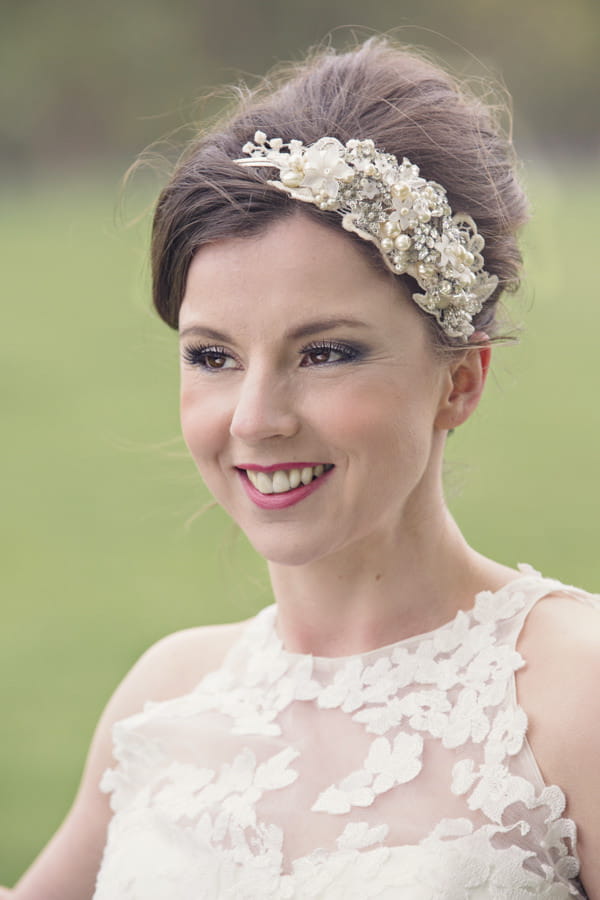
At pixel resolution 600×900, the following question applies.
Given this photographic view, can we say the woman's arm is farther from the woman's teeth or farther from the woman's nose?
the woman's nose

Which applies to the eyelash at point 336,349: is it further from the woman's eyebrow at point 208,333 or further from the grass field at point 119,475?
the grass field at point 119,475

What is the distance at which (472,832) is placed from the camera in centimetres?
240

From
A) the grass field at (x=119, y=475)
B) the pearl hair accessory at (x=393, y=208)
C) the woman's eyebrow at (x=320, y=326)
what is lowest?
the grass field at (x=119, y=475)

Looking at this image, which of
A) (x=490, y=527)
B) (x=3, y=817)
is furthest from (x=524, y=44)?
(x=3, y=817)

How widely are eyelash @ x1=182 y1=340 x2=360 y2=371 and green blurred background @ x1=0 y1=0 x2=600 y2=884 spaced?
513mm

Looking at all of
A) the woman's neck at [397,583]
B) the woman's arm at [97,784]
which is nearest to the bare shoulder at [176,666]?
the woman's arm at [97,784]

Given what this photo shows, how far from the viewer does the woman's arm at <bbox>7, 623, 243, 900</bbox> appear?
10.0 feet

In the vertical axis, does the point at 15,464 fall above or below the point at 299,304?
below

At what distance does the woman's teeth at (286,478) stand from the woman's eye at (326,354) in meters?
0.20

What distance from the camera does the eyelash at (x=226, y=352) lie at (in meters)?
2.50

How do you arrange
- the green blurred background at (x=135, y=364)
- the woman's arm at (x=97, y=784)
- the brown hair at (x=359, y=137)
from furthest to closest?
the green blurred background at (x=135, y=364) < the woman's arm at (x=97, y=784) < the brown hair at (x=359, y=137)

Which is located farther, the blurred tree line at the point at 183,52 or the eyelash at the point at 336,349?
the blurred tree line at the point at 183,52

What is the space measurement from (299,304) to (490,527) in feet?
36.8

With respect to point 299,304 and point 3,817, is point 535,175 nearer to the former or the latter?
point 299,304
